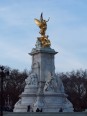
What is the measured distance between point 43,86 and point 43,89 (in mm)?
448

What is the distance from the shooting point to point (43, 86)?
60562 millimetres

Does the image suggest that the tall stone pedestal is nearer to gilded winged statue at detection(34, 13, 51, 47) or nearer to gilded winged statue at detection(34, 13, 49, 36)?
gilded winged statue at detection(34, 13, 51, 47)

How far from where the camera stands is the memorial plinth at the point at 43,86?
58875mm

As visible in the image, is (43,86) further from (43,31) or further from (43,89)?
(43,31)

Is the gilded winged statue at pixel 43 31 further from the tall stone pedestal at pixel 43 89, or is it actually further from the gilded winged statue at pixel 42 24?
the tall stone pedestal at pixel 43 89

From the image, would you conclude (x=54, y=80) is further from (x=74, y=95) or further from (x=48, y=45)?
(x=74, y=95)

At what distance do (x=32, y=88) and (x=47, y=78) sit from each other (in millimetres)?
2445

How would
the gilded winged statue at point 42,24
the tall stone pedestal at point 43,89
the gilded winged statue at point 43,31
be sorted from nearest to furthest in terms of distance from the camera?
the tall stone pedestal at point 43,89
the gilded winged statue at point 43,31
the gilded winged statue at point 42,24

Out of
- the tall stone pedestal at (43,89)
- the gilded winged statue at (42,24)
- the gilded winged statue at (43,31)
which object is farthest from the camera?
the gilded winged statue at (42,24)

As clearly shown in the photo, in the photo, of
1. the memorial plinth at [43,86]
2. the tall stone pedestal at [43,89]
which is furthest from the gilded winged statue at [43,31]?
the tall stone pedestal at [43,89]

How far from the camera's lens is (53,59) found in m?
62.3

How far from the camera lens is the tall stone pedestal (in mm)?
58781

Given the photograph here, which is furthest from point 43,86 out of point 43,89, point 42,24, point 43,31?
point 42,24

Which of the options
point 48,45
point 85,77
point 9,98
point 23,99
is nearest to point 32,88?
point 23,99
